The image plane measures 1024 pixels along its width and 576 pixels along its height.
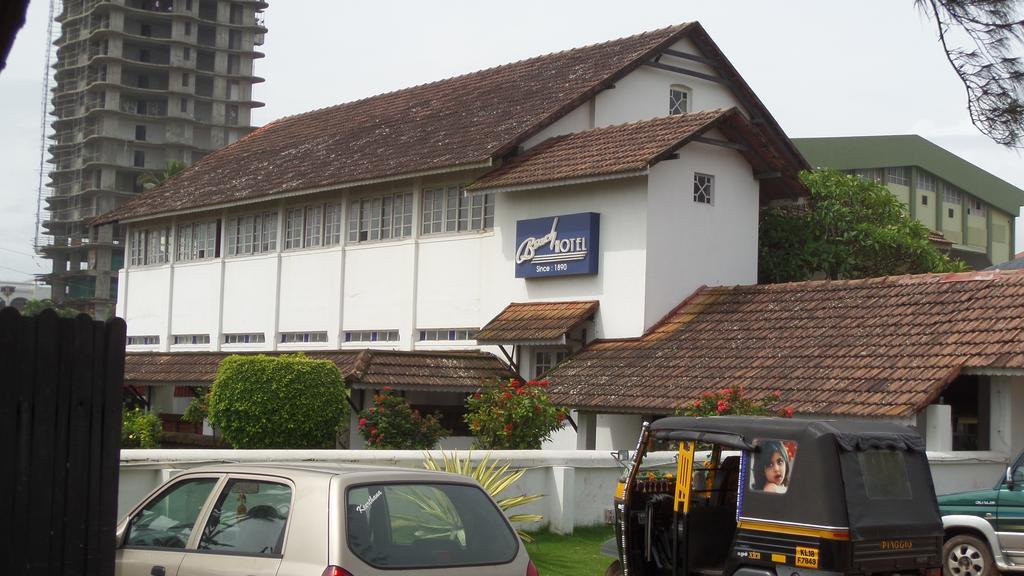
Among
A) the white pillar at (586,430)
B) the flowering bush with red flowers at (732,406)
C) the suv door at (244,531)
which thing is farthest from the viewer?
the white pillar at (586,430)

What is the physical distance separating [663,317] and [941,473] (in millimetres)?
8310

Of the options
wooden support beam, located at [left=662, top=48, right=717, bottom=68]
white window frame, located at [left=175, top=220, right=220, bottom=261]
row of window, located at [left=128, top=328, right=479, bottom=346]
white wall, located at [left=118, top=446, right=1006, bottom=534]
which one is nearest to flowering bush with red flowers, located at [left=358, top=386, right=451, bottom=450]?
white wall, located at [left=118, top=446, right=1006, bottom=534]

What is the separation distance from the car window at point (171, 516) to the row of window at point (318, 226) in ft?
67.4

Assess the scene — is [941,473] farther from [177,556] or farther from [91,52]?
[91,52]

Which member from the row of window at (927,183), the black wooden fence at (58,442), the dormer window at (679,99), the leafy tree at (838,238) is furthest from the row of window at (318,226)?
the row of window at (927,183)

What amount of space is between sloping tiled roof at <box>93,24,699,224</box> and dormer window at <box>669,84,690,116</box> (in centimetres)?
136

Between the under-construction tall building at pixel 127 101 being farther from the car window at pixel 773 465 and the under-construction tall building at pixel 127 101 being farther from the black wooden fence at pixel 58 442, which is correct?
the black wooden fence at pixel 58 442

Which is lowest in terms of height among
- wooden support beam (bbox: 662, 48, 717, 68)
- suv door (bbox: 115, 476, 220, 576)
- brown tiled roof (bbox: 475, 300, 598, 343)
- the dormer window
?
suv door (bbox: 115, 476, 220, 576)

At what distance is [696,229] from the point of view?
88.6 feet

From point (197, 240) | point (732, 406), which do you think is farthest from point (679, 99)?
point (197, 240)

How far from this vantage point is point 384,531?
7.74 metres

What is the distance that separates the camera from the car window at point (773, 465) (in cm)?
1038

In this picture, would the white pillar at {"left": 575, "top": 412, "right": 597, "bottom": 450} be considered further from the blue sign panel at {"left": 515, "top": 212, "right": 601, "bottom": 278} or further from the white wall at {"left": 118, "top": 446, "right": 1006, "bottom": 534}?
the white wall at {"left": 118, "top": 446, "right": 1006, "bottom": 534}

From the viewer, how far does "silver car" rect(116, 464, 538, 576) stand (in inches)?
298
